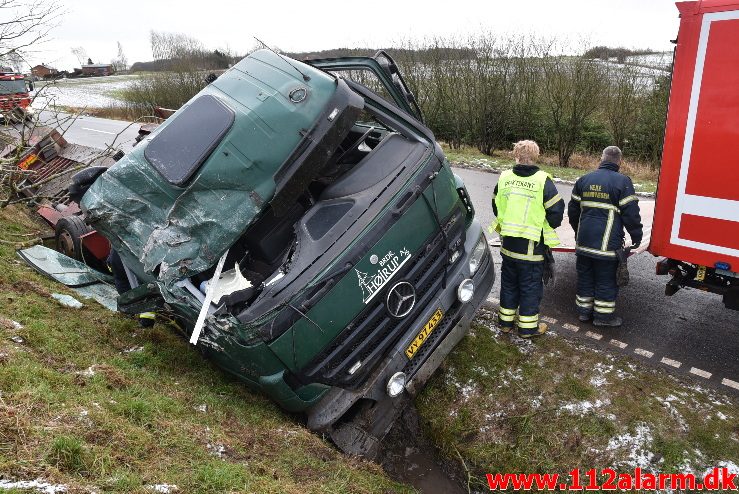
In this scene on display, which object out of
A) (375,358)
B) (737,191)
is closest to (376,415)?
(375,358)

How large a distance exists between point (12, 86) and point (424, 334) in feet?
79.2

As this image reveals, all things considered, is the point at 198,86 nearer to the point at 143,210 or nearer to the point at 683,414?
the point at 143,210

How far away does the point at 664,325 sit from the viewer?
15.5 feet

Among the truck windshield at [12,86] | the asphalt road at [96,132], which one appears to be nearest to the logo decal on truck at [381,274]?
the asphalt road at [96,132]

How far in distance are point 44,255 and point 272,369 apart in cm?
413

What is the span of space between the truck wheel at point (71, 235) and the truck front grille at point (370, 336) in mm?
4169

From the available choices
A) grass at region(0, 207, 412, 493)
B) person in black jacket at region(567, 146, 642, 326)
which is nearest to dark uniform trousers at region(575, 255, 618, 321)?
person in black jacket at region(567, 146, 642, 326)

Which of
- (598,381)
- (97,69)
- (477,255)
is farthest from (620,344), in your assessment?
(97,69)

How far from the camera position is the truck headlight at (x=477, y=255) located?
402cm

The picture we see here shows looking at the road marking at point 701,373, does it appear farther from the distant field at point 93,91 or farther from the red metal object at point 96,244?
the distant field at point 93,91

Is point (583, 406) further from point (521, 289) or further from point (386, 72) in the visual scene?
point (386, 72)

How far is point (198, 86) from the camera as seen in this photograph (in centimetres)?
2412

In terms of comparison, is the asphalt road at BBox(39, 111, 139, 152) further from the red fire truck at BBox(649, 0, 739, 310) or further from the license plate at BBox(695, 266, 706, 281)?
the license plate at BBox(695, 266, 706, 281)

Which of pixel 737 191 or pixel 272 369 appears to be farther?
pixel 737 191
